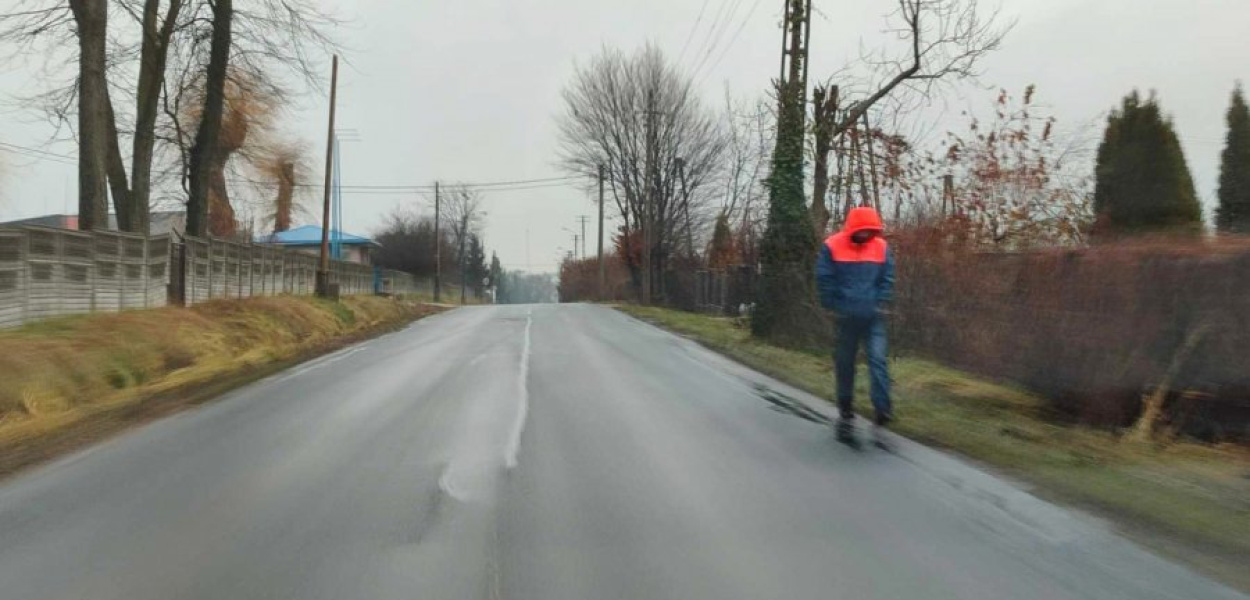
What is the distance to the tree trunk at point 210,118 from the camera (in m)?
28.0

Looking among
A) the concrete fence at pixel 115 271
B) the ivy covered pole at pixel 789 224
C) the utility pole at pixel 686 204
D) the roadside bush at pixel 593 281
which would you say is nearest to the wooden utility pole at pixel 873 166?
the ivy covered pole at pixel 789 224

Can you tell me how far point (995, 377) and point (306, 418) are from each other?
302 inches

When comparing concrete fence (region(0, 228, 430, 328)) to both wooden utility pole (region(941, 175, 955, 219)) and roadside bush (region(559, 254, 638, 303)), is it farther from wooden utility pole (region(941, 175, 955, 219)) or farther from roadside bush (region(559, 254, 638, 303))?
roadside bush (region(559, 254, 638, 303))

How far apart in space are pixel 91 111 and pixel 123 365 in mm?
9861

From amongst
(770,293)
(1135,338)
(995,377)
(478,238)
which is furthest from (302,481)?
(478,238)

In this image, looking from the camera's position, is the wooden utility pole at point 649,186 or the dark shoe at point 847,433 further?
the wooden utility pole at point 649,186

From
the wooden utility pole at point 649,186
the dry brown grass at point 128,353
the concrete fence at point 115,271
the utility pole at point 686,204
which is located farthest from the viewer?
the utility pole at point 686,204

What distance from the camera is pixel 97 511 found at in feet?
21.8

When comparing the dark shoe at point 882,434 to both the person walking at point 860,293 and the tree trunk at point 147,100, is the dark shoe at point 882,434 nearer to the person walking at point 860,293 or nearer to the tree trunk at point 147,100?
the person walking at point 860,293

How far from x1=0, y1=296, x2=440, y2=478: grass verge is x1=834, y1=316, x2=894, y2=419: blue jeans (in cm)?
694

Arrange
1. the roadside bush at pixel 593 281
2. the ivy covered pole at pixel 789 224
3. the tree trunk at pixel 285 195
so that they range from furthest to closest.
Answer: the roadside bush at pixel 593 281 → the tree trunk at pixel 285 195 → the ivy covered pole at pixel 789 224

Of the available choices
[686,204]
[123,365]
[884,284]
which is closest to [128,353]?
[123,365]

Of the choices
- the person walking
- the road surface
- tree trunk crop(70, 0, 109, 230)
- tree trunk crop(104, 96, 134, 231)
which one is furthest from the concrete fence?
the person walking

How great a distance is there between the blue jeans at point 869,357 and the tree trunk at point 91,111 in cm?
1802
